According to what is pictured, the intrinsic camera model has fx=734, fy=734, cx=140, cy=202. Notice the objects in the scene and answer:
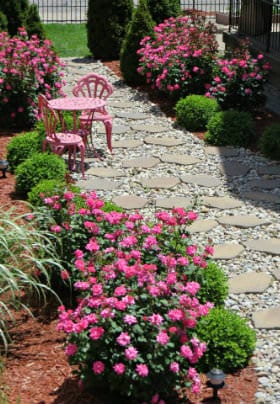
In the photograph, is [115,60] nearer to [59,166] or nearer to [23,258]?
[59,166]

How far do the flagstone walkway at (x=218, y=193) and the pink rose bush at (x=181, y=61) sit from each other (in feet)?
1.52

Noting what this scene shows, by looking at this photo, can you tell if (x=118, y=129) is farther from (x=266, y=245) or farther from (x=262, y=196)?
(x=266, y=245)

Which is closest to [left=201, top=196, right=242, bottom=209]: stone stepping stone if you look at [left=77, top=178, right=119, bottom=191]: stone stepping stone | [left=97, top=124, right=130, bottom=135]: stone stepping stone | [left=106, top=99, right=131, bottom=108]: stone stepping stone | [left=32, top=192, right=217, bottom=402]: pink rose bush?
[left=77, top=178, right=119, bottom=191]: stone stepping stone

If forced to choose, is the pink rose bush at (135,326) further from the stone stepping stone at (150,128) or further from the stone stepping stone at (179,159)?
the stone stepping stone at (150,128)

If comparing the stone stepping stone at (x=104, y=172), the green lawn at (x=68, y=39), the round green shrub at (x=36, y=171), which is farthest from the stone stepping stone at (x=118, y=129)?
the green lawn at (x=68, y=39)

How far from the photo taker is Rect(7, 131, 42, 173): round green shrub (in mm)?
7453

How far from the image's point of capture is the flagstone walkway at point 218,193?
4.85m

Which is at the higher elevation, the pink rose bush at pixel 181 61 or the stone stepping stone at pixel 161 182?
the pink rose bush at pixel 181 61

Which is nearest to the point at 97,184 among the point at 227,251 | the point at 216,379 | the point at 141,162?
the point at 141,162

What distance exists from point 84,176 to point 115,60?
6355 millimetres

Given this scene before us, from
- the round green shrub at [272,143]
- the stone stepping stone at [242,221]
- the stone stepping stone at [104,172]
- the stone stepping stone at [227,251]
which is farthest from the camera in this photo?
the round green shrub at [272,143]

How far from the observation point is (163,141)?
28.2 feet

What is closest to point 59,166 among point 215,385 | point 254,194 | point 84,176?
point 84,176

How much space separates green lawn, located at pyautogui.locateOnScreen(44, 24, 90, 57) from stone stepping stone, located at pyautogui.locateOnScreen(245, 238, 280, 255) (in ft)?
27.2
